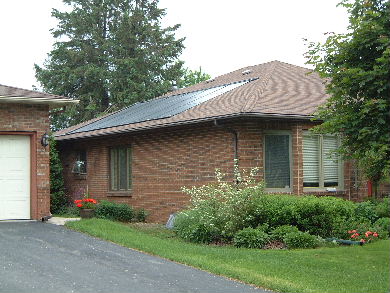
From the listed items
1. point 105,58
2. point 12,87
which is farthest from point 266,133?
point 105,58

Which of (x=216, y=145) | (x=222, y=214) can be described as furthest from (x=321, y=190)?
(x=222, y=214)

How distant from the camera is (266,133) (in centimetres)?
1538

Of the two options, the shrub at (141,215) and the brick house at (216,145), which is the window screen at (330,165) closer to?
the brick house at (216,145)

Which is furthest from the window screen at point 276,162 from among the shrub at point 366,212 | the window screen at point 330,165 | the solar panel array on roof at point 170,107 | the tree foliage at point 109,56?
the tree foliage at point 109,56

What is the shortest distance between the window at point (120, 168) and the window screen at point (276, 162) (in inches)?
222

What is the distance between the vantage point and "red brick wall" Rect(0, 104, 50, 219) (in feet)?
51.3

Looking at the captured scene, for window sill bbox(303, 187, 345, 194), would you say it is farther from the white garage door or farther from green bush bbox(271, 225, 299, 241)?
the white garage door

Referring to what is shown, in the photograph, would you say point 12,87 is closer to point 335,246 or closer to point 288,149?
point 288,149

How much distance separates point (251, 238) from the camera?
478 inches

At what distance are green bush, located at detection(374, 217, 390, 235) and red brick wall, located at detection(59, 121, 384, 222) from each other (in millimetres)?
2119

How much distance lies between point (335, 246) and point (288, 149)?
3772 millimetres

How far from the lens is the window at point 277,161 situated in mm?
15352

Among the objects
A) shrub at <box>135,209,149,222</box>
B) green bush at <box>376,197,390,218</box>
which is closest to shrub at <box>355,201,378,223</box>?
green bush at <box>376,197,390,218</box>

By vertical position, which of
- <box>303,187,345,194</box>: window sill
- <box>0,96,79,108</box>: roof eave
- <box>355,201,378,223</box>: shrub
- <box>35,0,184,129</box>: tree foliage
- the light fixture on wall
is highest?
<box>35,0,184,129</box>: tree foliage
